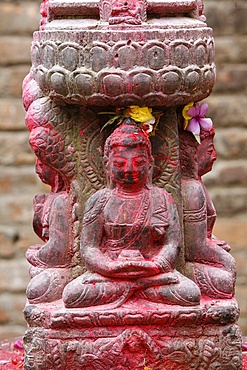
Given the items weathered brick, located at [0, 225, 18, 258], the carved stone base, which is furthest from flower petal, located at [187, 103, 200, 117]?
weathered brick, located at [0, 225, 18, 258]

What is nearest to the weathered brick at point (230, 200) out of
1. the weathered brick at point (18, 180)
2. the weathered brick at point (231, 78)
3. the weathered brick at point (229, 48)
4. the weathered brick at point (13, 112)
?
the weathered brick at point (231, 78)

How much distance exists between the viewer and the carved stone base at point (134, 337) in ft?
13.6

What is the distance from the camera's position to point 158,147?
171 inches

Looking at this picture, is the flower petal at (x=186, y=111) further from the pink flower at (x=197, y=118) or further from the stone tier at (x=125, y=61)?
the stone tier at (x=125, y=61)

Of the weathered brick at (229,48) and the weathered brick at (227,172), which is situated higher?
the weathered brick at (229,48)

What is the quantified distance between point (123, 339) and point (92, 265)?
317mm

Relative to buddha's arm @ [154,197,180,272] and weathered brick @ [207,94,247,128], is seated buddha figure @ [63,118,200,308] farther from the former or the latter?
weathered brick @ [207,94,247,128]

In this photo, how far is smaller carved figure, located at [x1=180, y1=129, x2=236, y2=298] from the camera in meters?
4.33

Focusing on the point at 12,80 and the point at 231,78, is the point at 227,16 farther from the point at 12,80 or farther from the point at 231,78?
the point at 12,80

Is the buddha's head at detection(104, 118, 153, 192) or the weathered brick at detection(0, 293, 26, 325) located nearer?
the buddha's head at detection(104, 118, 153, 192)

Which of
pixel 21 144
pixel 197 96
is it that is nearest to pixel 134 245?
pixel 197 96

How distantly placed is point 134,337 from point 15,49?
2781 millimetres

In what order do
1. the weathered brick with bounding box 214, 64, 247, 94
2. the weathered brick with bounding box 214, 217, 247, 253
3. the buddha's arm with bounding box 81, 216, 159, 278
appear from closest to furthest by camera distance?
1. the buddha's arm with bounding box 81, 216, 159, 278
2. the weathered brick with bounding box 214, 64, 247, 94
3. the weathered brick with bounding box 214, 217, 247, 253

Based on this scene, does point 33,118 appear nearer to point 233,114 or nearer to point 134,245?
point 134,245
